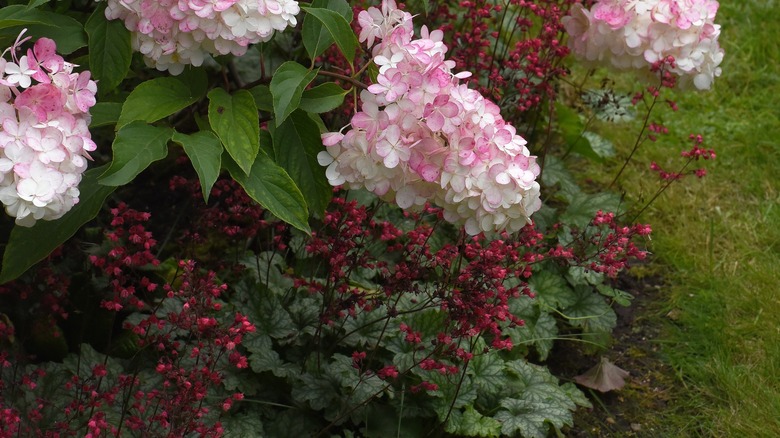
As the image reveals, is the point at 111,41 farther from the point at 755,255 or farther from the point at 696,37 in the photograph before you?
the point at 755,255

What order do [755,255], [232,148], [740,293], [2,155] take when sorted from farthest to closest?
[755,255] → [740,293] → [232,148] → [2,155]

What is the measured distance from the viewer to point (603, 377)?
9.43 feet

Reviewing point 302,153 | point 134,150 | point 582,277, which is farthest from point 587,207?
point 134,150

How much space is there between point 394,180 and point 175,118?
1.08 m

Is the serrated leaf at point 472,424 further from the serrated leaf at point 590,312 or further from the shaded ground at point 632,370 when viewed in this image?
the serrated leaf at point 590,312

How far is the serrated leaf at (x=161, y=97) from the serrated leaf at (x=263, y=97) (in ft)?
0.37

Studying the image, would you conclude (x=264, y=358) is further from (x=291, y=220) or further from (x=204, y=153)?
(x=204, y=153)

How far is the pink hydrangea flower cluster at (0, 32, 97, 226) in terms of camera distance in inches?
65.9

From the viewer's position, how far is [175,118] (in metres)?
2.81

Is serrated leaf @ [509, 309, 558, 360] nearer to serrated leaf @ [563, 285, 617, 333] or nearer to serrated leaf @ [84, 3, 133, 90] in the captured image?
serrated leaf @ [563, 285, 617, 333]

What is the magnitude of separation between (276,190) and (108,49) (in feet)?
A: 1.58

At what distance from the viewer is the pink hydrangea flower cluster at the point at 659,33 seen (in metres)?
2.75

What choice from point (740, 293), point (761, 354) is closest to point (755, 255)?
point (740, 293)

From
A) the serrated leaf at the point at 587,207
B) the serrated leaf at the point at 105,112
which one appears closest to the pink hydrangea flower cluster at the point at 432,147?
the serrated leaf at the point at 105,112
